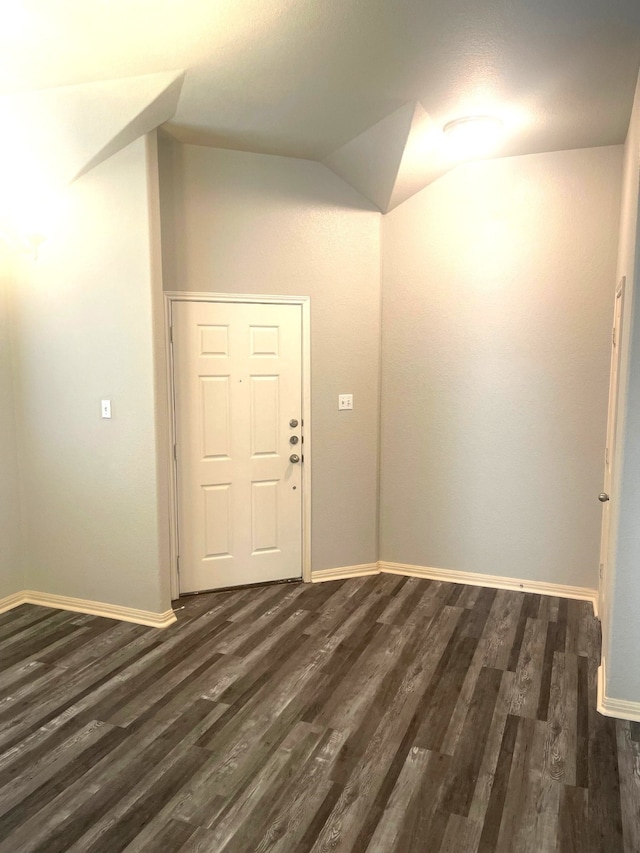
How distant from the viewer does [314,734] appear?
249cm

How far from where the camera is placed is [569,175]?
12.1 ft

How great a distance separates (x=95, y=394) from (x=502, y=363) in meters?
2.53

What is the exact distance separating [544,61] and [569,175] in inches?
48.8

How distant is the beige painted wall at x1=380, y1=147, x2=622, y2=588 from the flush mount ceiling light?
0.26 meters

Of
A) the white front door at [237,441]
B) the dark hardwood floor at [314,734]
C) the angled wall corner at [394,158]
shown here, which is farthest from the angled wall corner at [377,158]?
the dark hardwood floor at [314,734]

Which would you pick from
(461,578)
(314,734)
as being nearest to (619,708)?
(314,734)

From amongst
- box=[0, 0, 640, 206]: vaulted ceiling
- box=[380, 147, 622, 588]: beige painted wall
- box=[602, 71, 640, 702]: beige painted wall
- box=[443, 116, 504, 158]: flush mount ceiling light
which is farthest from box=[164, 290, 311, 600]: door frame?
box=[602, 71, 640, 702]: beige painted wall

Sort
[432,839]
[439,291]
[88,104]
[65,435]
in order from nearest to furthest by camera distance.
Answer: [432,839]
[88,104]
[65,435]
[439,291]

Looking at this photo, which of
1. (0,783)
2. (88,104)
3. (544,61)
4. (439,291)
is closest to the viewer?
(0,783)

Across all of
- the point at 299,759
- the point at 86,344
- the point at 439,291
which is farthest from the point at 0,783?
the point at 439,291

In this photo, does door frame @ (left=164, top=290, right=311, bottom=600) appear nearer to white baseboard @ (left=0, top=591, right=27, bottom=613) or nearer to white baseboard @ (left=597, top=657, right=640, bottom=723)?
white baseboard @ (left=0, top=591, right=27, bottom=613)

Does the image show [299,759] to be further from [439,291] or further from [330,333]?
[439,291]

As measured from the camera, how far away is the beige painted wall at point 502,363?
3.71 metres

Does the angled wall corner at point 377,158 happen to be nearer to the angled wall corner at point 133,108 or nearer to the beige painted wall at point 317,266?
the beige painted wall at point 317,266
